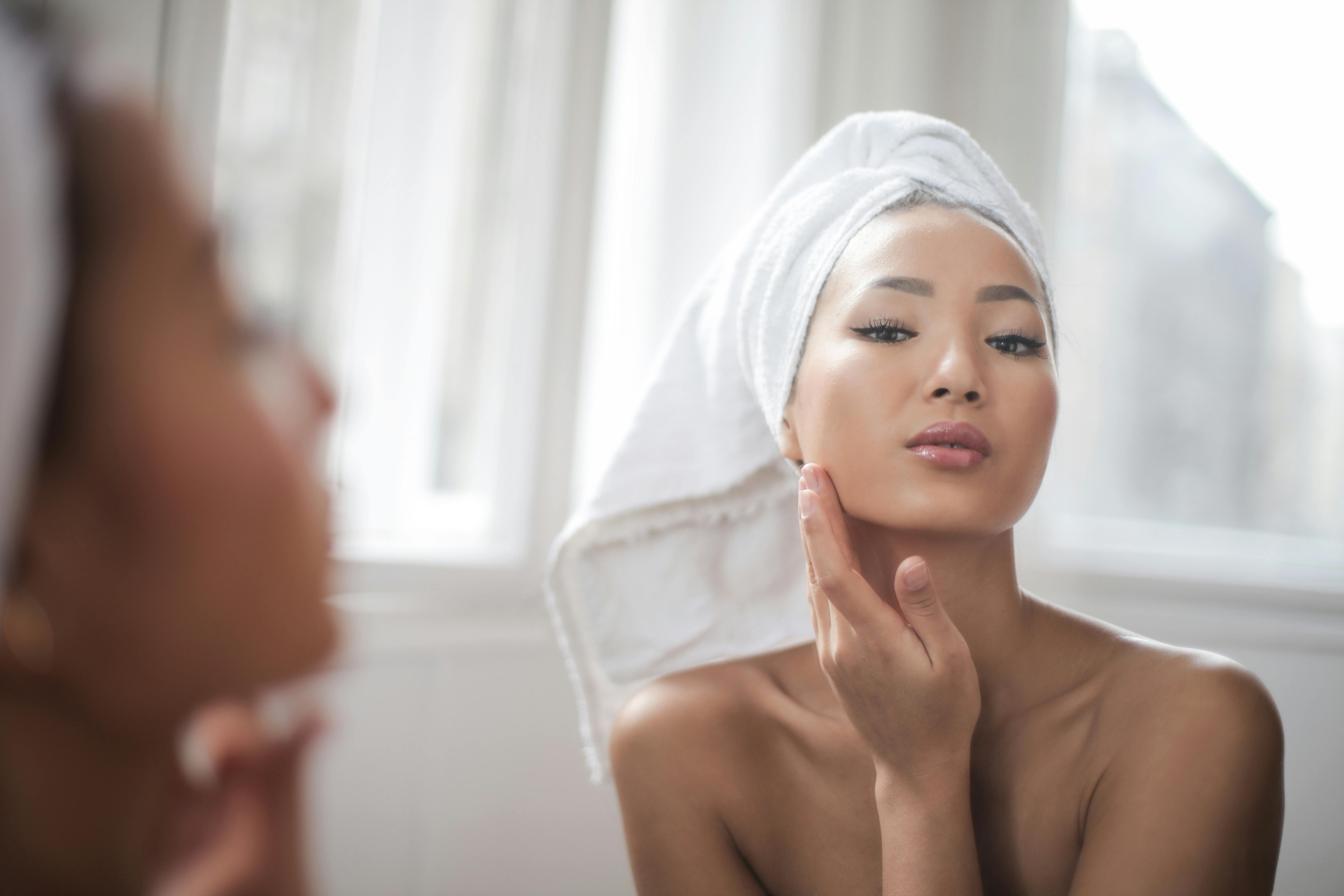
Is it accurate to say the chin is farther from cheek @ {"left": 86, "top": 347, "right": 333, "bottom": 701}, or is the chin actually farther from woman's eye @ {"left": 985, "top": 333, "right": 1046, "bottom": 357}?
cheek @ {"left": 86, "top": 347, "right": 333, "bottom": 701}

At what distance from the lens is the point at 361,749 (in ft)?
3.97

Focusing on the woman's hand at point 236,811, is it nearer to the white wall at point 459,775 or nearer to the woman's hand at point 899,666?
the woman's hand at point 899,666

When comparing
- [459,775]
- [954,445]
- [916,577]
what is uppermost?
[954,445]

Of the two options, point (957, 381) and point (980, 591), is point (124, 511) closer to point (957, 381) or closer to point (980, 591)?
point (957, 381)

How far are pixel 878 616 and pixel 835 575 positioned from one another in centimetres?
5

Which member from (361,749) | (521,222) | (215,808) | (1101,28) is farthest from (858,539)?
(1101,28)

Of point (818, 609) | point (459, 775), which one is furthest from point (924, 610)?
point (459, 775)

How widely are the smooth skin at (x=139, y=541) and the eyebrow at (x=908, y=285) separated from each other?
0.62m

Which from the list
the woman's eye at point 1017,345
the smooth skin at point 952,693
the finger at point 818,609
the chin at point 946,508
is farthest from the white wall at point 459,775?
the woman's eye at point 1017,345

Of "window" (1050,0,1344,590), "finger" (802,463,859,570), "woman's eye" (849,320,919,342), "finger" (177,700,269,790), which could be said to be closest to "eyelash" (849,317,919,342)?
"woman's eye" (849,320,919,342)

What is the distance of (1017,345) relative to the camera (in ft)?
2.64

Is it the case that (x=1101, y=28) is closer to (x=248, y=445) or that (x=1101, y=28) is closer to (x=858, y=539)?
(x=858, y=539)

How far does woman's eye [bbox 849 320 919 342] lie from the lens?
0.79 metres

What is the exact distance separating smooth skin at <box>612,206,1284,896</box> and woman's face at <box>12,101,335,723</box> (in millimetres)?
553
